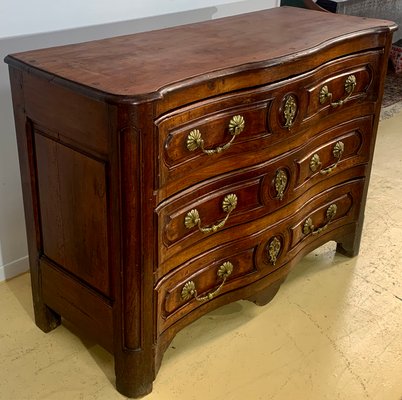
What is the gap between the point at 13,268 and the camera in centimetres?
211

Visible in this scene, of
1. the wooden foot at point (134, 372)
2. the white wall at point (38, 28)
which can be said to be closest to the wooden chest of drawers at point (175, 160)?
Answer: the wooden foot at point (134, 372)

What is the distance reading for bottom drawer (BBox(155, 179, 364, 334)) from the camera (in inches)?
64.3

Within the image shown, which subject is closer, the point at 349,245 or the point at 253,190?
the point at 253,190

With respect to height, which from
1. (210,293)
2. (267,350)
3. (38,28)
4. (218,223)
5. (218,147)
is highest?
(38,28)

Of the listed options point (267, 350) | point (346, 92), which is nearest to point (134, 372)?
point (267, 350)

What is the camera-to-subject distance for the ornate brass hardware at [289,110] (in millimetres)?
1646

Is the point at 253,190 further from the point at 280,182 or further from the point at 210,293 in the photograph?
the point at 210,293

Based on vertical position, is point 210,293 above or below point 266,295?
above

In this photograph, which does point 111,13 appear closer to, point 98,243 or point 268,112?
point 268,112

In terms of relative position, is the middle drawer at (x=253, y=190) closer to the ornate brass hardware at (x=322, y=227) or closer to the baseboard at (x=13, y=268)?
the ornate brass hardware at (x=322, y=227)

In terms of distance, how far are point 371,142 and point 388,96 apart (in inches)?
86.0

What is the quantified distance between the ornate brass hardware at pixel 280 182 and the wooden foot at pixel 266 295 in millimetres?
318

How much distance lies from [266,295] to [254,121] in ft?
2.07

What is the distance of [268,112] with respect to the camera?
1607 mm
